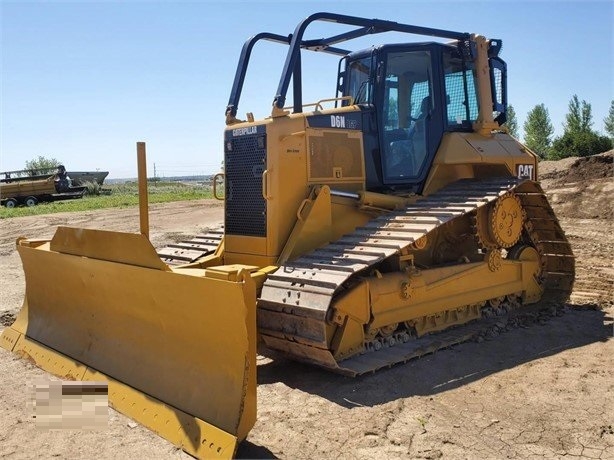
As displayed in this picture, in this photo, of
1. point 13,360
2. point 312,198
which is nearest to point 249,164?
point 312,198

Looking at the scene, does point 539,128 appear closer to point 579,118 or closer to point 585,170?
point 579,118

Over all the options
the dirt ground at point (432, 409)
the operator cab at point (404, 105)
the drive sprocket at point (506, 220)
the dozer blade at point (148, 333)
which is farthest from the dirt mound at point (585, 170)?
the dozer blade at point (148, 333)

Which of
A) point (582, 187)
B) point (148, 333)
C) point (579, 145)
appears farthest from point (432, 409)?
point (579, 145)

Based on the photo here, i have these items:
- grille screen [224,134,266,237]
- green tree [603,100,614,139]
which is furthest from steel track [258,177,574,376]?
green tree [603,100,614,139]

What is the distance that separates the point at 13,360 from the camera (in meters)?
6.25

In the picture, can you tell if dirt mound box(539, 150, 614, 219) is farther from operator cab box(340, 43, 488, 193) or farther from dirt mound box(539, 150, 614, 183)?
operator cab box(340, 43, 488, 193)

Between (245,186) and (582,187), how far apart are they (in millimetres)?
15254

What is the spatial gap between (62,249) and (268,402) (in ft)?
8.94

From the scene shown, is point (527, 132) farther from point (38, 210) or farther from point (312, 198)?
point (312, 198)

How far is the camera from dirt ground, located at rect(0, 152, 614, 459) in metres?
4.01

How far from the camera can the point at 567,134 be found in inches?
1517

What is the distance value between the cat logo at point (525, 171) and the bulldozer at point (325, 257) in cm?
2

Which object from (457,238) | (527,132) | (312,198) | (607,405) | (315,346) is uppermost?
(527,132)

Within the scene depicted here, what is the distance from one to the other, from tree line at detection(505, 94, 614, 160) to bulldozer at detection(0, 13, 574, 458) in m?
30.6
